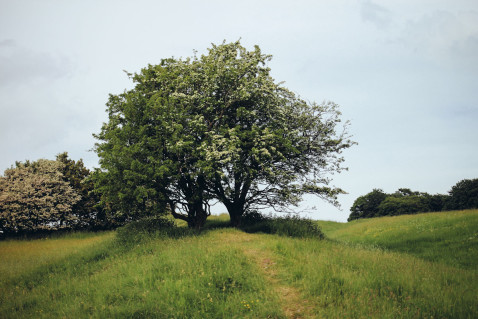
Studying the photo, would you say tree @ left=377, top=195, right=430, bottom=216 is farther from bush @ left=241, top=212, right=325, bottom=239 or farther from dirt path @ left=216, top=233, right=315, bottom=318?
dirt path @ left=216, top=233, right=315, bottom=318

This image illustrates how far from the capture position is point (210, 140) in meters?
22.1

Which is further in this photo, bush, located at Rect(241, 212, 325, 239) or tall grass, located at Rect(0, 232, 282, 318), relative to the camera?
bush, located at Rect(241, 212, 325, 239)

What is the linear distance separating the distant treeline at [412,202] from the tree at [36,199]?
64.3m

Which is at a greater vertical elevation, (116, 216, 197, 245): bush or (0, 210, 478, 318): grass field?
(116, 216, 197, 245): bush

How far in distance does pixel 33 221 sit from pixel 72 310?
94.2 feet

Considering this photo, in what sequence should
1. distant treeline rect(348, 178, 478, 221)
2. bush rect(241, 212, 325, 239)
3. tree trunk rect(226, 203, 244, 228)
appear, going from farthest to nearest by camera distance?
distant treeline rect(348, 178, 478, 221), tree trunk rect(226, 203, 244, 228), bush rect(241, 212, 325, 239)

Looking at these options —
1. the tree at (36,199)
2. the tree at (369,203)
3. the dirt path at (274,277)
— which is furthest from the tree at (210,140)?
the tree at (369,203)

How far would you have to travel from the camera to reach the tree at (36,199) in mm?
34375

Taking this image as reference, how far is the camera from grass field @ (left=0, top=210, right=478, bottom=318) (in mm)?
11383

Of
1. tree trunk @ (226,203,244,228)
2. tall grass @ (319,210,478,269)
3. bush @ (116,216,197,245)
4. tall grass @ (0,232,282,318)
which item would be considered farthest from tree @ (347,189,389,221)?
tall grass @ (0,232,282,318)

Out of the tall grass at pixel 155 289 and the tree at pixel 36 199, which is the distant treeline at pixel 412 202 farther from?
the tree at pixel 36 199

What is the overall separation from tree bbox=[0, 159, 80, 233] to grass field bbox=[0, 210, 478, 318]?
1612 cm

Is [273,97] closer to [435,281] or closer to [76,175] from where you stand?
[435,281]

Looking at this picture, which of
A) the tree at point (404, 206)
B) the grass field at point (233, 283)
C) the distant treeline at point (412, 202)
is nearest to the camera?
the grass field at point (233, 283)
